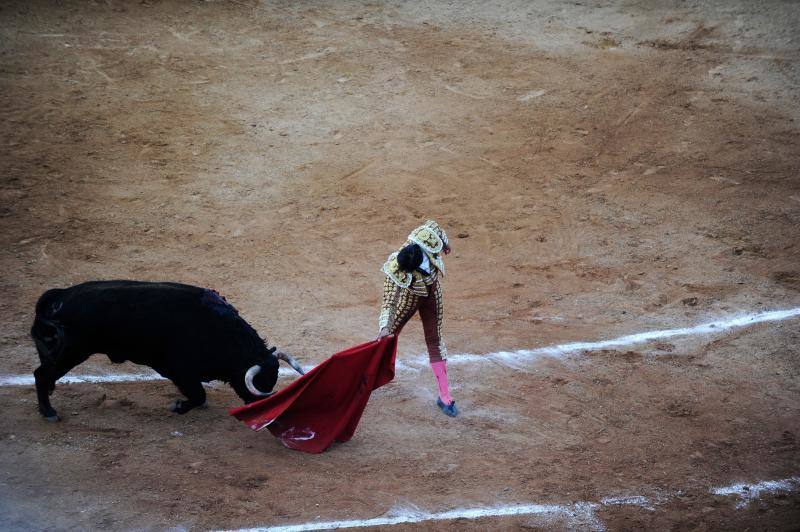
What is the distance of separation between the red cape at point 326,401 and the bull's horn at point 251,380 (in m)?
0.08

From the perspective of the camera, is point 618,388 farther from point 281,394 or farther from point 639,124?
point 639,124

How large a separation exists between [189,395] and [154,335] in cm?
60

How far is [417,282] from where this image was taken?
6.41 metres

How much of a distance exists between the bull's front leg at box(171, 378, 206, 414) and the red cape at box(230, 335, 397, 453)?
1.37 ft

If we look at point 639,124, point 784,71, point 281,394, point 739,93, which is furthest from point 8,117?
point 784,71

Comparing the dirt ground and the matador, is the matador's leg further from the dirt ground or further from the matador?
the dirt ground

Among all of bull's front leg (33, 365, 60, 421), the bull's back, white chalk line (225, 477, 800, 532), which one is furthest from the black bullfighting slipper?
bull's front leg (33, 365, 60, 421)

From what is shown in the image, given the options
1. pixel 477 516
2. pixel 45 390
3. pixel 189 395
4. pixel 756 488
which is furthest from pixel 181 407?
pixel 756 488

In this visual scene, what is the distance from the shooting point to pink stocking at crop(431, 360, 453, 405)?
22.2 ft

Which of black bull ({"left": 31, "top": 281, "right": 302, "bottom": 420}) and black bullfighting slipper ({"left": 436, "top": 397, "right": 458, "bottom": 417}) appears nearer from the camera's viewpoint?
black bull ({"left": 31, "top": 281, "right": 302, "bottom": 420})

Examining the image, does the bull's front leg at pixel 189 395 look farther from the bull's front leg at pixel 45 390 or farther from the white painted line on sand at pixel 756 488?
the white painted line on sand at pixel 756 488

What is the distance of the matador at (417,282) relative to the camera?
20.9ft

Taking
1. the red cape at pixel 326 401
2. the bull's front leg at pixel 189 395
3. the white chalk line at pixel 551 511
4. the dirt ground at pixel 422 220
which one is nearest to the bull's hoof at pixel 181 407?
the bull's front leg at pixel 189 395

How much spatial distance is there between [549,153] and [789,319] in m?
3.92
